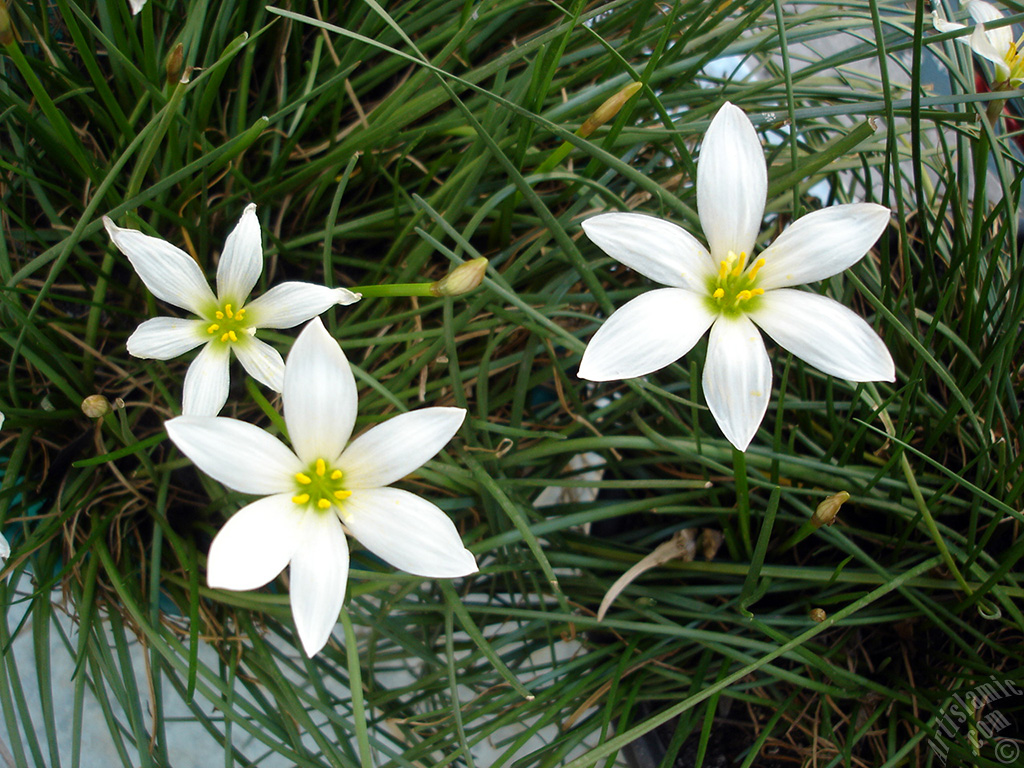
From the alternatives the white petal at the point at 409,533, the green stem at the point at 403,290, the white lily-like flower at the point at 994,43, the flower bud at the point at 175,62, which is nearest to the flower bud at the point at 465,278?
the green stem at the point at 403,290

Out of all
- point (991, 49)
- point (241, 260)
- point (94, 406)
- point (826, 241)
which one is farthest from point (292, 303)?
point (991, 49)

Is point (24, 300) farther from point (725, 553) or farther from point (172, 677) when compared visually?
point (725, 553)

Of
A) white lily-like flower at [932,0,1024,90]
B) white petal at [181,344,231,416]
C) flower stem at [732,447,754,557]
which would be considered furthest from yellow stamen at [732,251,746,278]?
white petal at [181,344,231,416]

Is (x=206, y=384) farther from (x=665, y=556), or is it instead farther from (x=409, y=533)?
(x=665, y=556)

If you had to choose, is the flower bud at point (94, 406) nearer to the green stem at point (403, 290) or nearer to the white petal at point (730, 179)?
the green stem at point (403, 290)

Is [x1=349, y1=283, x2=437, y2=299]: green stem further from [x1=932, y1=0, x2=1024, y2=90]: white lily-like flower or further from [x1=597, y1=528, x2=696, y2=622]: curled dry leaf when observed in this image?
[x1=932, y1=0, x2=1024, y2=90]: white lily-like flower

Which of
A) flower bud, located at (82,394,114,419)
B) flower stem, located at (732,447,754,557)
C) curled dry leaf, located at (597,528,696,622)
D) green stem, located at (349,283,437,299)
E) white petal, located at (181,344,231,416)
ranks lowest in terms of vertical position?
flower stem, located at (732,447,754,557)
